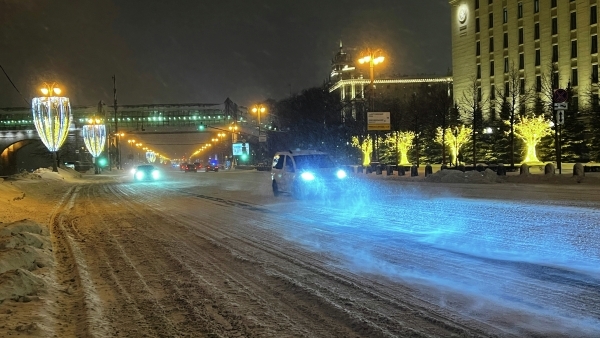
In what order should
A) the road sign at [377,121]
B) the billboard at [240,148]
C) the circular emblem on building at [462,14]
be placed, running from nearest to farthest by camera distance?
the road sign at [377,121] < the billboard at [240,148] < the circular emblem on building at [462,14]

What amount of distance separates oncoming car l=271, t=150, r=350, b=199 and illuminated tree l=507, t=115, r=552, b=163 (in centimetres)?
3771

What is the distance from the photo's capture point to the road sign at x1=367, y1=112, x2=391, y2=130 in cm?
3897

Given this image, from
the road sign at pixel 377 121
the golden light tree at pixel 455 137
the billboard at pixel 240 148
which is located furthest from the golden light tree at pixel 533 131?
the billboard at pixel 240 148

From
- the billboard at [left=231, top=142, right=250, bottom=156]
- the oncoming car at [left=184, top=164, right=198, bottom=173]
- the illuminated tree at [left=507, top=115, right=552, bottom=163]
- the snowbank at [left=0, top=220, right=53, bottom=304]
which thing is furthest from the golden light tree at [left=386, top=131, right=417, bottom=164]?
the snowbank at [left=0, top=220, right=53, bottom=304]

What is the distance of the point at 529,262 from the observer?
8672 mm

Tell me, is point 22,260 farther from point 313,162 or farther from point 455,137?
point 455,137

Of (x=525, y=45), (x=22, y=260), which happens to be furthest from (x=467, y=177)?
(x=525, y=45)

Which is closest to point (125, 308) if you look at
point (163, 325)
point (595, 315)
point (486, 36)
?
point (163, 325)

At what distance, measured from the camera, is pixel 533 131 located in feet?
179

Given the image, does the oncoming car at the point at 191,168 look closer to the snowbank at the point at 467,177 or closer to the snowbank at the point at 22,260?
the snowbank at the point at 467,177

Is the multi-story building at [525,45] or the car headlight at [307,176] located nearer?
the car headlight at [307,176]

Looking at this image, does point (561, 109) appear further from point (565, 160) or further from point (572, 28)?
point (572, 28)

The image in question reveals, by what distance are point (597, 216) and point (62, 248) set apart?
12.3 metres

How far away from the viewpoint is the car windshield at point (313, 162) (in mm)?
21750
